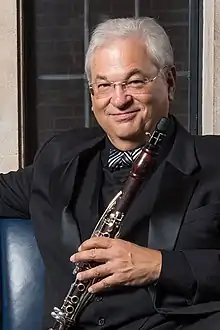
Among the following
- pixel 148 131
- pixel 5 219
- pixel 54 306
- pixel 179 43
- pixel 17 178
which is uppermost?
pixel 179 43

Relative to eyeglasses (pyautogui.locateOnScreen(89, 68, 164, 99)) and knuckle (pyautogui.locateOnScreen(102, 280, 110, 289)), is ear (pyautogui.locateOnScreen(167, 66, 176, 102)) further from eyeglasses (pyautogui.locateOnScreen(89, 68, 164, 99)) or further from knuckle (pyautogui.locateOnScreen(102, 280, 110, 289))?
knuckle (pyautogui.locateOnScreen(102, 280, 110, 289))

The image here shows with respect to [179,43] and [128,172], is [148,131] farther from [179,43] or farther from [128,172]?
[179,43]

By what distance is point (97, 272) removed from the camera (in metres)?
1.51

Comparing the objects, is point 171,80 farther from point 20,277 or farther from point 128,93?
point 20,277

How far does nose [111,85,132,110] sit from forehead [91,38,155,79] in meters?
0.03

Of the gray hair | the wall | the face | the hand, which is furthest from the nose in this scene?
the wall

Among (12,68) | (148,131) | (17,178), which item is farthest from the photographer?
(12,68)

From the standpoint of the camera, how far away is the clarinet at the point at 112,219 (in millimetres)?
1521

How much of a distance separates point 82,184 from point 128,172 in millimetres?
115

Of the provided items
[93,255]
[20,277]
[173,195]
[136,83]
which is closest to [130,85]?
Answer: [136,83]

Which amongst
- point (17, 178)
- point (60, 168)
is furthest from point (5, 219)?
point (60, 168)

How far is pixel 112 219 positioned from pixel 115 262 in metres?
0.10

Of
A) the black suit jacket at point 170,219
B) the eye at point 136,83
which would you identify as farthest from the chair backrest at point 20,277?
the eye at point 136,83

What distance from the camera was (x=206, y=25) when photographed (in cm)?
238
